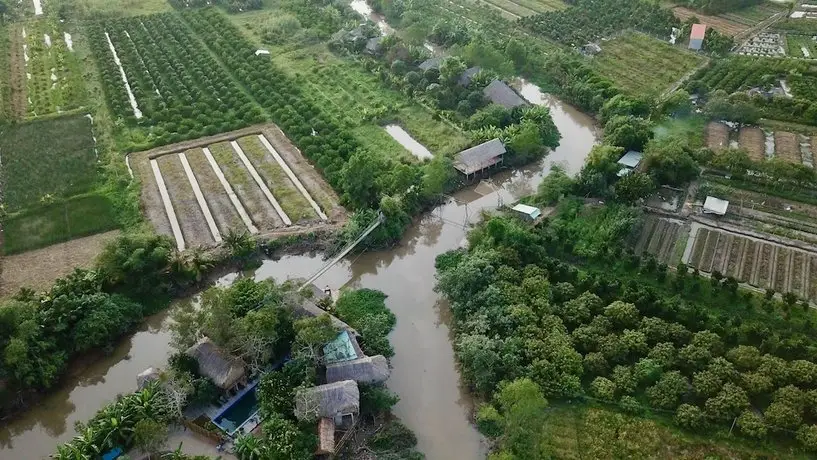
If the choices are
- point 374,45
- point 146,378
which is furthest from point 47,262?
point 374,45

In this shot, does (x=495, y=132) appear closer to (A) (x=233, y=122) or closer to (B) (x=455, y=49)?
(B) (x=455, y=49)

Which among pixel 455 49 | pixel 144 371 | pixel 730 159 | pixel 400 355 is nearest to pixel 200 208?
pixel 144 371

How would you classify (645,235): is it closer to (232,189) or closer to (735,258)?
(735,258)

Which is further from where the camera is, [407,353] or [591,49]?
[591,49]

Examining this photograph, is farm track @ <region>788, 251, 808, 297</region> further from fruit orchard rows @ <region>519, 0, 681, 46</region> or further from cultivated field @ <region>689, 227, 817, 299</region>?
fruit orchard rows @ <region>519, 0, 681, 46</region>

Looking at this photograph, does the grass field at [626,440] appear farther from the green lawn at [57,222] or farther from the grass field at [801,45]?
the grass field at [801,45]
